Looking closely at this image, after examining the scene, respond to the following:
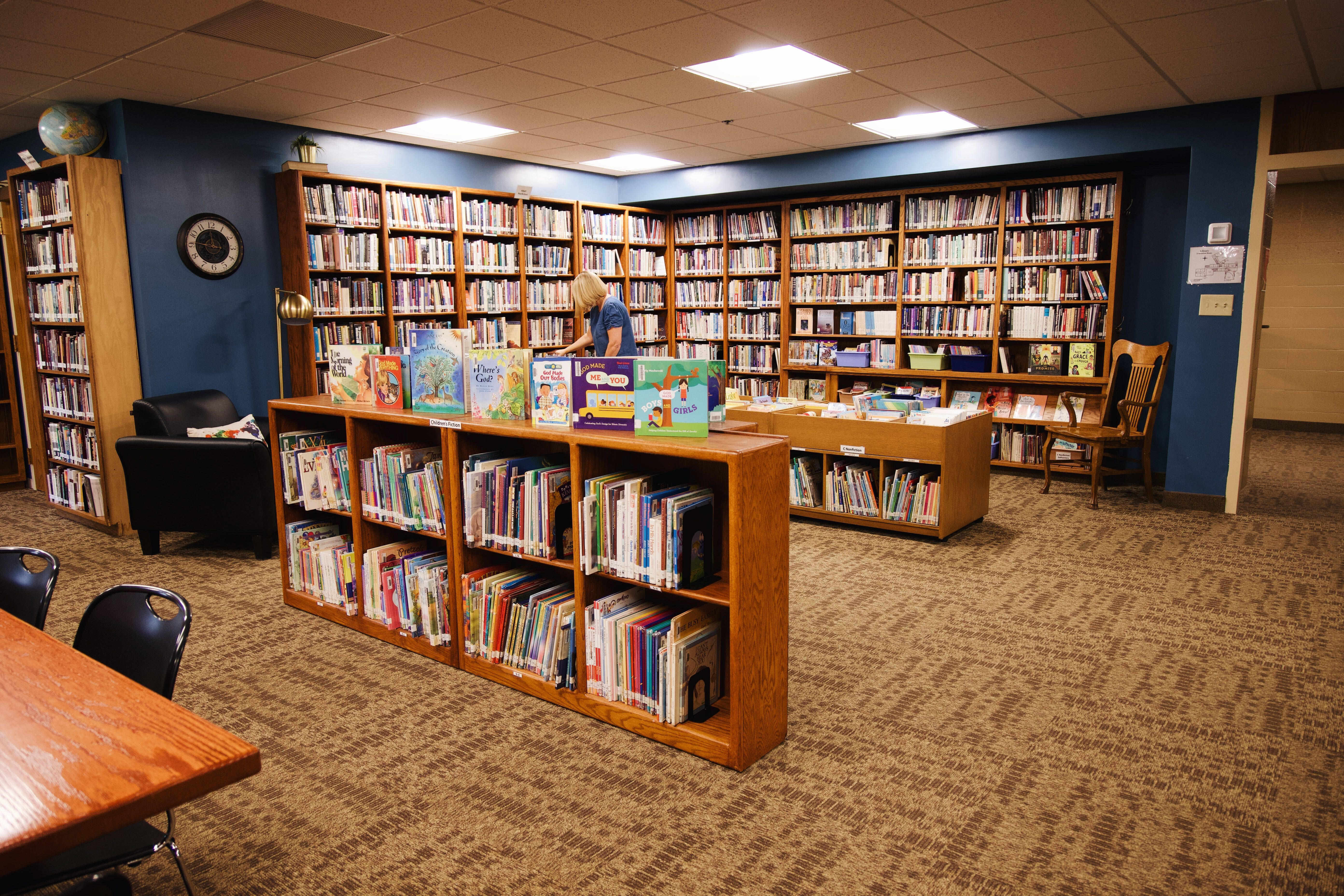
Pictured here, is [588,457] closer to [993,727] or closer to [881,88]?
[993,727]

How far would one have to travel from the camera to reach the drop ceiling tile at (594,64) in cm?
461

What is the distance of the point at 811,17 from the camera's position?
4059mm

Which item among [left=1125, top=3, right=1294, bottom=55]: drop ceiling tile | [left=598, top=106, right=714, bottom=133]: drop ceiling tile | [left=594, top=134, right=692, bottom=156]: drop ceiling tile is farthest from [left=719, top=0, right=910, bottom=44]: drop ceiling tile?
[left=594, top=134, right=692, bottom=156]: drop ceiling tile

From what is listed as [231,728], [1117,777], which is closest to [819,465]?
[1117,777]

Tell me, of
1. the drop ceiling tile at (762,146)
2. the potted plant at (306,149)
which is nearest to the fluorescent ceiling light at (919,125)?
the drop ceiling tile at (762,146)

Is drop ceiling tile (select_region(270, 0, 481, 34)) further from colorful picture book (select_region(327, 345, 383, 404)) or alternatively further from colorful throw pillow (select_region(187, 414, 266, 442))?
colorful throw pillow (select_region(187, 414, 266, 442))

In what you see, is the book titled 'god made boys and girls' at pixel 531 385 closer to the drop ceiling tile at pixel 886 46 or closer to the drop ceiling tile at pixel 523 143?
the drop ceiling tile at pixel 886 46

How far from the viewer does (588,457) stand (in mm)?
2957

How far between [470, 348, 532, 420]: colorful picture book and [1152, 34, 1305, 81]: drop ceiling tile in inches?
167

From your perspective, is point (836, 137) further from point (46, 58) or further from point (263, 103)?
point (46, 58)

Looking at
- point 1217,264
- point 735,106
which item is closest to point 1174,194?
point 1217,264

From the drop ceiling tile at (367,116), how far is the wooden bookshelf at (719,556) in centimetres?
317

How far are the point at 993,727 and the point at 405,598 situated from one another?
2.52 metres

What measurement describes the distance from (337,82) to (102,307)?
2292 millimetres
